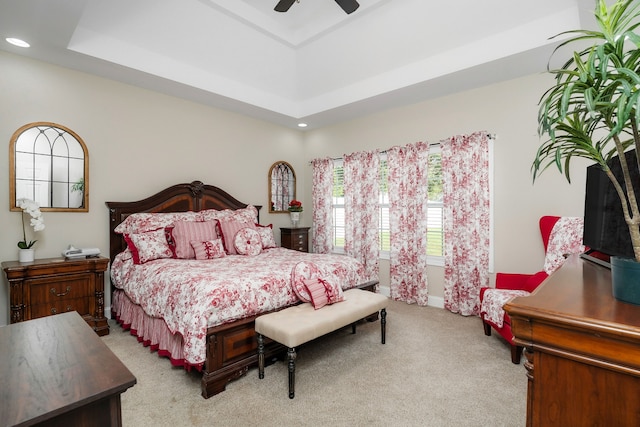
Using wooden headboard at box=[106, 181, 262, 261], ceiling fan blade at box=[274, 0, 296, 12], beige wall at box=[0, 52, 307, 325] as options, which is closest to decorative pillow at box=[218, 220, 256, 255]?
wooden headboard at box=[106, 181, 262, 261]

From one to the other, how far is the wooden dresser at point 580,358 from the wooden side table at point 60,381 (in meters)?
1.25

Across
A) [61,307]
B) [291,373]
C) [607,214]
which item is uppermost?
[607,214]

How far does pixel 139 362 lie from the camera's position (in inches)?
102

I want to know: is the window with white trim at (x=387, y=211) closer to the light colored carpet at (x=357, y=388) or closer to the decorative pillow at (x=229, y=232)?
the light colored carpet at (x=357, y=388)

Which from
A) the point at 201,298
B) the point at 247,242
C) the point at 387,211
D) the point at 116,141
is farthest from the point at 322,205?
the point at 201,298

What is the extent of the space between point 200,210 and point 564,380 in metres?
4.23

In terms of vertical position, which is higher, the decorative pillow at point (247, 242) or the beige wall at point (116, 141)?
the beige wall at point (116, 141)

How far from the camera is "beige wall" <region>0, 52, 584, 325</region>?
318 cm

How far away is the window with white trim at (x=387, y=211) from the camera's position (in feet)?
13.7

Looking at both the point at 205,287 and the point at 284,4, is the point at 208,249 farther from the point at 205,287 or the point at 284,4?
the point at 284,4

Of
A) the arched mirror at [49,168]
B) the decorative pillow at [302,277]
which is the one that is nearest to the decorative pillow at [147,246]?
the arched mirror at [49,168]

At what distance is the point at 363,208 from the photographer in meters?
4.86

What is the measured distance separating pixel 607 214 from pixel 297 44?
3.78 meters

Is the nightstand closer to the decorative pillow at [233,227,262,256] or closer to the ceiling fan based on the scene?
the decorative pillow at [233,227,262,256]
